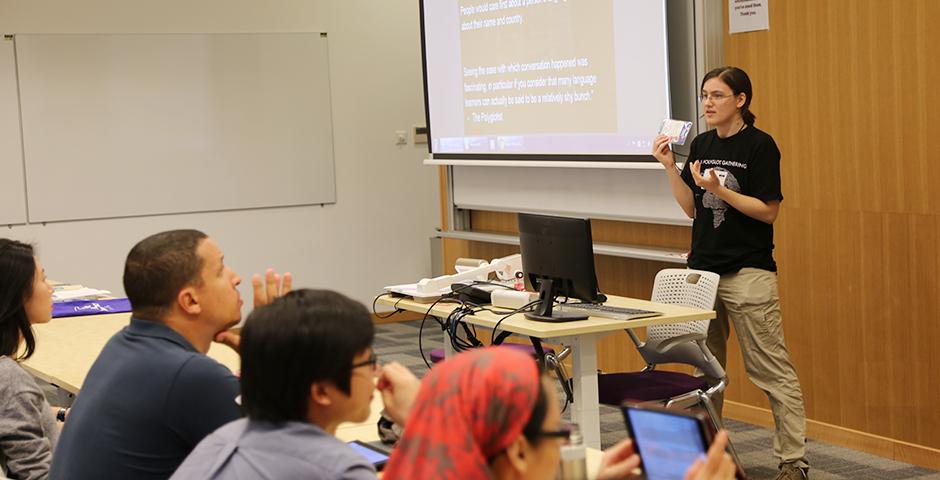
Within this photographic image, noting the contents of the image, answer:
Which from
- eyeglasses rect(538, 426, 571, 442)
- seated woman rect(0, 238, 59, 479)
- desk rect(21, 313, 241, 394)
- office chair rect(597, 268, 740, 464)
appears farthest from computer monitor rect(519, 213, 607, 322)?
eyeglasses rect(538, 426, 571, 442)

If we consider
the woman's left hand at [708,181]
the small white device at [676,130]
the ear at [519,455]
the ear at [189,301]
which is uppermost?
the small white device at [676,130]

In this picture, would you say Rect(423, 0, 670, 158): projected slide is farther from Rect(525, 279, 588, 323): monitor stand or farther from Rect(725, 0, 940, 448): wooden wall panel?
Rect(525, 279, 588, 323): monitor stand

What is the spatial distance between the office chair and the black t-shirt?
0.35ft

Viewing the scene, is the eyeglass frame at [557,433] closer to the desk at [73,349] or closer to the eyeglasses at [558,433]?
the eyeglasses at [558,433]

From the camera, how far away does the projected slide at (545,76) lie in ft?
18.3

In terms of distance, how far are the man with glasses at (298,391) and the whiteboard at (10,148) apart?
6.53 meters

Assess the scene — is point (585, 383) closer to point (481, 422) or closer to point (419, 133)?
point (481, 422)

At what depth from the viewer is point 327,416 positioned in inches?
68.6

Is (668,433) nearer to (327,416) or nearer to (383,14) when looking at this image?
(327,416)

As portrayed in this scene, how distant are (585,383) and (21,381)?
195cm

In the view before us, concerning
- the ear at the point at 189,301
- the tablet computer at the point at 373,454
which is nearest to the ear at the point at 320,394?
the tablet computer at the point at 373,454

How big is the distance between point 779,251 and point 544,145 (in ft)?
5.18

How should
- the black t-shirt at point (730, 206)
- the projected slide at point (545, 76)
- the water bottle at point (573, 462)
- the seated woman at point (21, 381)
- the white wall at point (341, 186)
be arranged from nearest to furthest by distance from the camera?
the water bottle at point (573, 462), the seated woman at point (21, 381), the black t-shirt at point (730, 206), the projected slide at point (545, 76), the white wall at point (341, 186)

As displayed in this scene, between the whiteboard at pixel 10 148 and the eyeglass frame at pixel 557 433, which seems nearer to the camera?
the eyeglass frame at pixel 557 433
